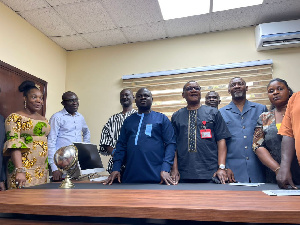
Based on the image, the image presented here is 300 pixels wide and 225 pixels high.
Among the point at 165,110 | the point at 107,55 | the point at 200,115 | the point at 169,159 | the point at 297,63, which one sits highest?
the point at 107,55

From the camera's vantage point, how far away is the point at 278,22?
3477 mm

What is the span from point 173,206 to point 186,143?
44.6 inches

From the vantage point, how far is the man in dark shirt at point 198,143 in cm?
195

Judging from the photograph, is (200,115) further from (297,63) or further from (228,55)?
(297,63)

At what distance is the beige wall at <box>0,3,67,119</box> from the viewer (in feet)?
10.3

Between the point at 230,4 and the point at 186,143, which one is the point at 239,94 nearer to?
the point at 186,143

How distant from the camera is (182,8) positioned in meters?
3.27

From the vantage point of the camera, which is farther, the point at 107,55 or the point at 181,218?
the point at 107,55

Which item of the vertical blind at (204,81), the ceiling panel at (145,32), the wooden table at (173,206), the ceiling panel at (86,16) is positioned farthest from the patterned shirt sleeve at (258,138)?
the ceiling panel at (86,16)

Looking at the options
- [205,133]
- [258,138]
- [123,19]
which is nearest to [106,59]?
[123,19]

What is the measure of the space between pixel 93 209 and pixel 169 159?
971mm

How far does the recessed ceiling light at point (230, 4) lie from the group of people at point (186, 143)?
4.55 feet

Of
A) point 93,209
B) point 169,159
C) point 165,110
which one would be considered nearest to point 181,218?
point 93,209

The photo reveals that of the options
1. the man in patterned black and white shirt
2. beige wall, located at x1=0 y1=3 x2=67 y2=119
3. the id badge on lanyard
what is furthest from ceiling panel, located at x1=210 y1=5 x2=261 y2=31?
beige wall, located at x1=0 y1=3 x2=67 y2=119
